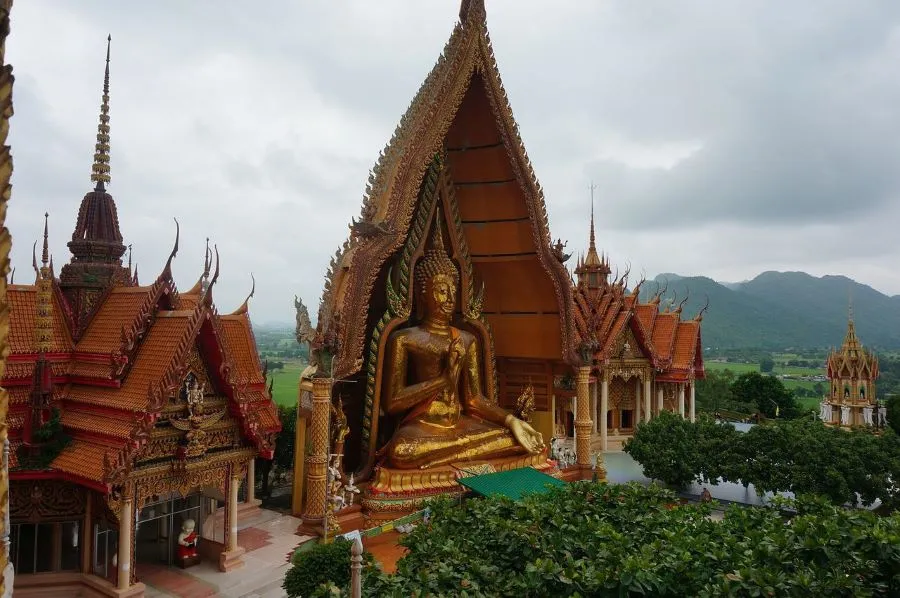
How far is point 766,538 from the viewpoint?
16.4ft

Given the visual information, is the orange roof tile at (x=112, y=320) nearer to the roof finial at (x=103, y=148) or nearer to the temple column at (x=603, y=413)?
the roof finial at (x=103, y=148)

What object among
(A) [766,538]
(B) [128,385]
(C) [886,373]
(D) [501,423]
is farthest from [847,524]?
(C) [886,373]

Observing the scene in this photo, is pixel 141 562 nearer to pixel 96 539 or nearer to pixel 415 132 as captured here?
pixel 96 539

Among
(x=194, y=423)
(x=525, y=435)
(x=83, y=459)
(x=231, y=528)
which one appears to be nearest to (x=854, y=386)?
(x=525, y=435)

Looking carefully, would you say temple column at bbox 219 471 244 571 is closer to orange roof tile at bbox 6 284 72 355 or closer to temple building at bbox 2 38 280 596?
temple building at bbox 2 38 280 596

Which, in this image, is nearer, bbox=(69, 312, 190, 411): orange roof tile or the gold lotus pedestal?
bbox=(69, 312, 190, 411): orange roof tile

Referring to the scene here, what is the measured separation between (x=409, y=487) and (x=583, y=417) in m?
3.95

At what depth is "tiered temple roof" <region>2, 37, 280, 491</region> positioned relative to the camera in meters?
7.80

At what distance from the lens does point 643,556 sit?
4656 mm

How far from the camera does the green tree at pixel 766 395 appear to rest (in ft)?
102

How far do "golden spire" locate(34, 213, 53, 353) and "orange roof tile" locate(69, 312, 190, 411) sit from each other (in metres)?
0.77

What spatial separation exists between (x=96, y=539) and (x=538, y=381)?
7728 mm

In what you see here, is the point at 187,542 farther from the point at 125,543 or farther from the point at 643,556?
the point at 643,556

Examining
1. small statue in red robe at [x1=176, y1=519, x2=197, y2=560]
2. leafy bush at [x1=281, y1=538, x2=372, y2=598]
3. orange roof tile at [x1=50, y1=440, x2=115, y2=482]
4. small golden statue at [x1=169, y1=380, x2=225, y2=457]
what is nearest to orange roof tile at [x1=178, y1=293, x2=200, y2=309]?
small golden statue at [x1=169, y1=380, x2=225, y2=457]
